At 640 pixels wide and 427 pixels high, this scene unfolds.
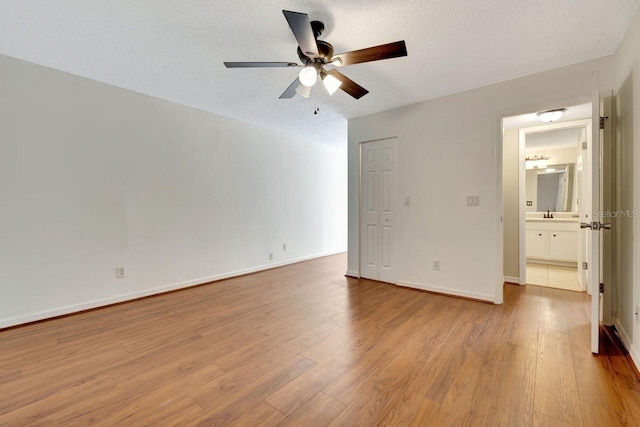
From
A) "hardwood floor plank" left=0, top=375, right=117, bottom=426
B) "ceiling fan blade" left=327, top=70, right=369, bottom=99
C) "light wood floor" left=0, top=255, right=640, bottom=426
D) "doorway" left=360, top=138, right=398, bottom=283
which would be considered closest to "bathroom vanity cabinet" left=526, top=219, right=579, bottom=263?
"light wood floor" left=0, top=255, right=640, bottom=426

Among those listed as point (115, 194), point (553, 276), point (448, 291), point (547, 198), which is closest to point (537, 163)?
point (547, 198)

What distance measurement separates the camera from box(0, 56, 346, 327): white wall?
2590 millimetres

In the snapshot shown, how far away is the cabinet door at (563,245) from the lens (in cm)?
488

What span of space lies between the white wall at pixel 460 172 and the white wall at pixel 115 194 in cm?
245

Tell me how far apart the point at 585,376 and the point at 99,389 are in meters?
3.10

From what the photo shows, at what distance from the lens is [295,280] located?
417 cm

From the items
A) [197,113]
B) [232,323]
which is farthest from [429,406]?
[197,113]

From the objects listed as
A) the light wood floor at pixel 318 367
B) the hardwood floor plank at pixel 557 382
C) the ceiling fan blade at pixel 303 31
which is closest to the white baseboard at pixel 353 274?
the light wood floor at pixel 318 367

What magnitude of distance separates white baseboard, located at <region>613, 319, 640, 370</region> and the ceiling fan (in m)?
2.59

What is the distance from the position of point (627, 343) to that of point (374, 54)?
2872 mm

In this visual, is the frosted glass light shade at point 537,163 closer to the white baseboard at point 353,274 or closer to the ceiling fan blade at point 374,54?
the white baseboard at point 353,274

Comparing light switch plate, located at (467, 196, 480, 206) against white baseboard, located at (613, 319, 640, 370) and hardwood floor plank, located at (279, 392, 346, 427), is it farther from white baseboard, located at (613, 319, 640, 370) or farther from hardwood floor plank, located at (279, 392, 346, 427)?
hardwood floor plank, located at (279, 392, 346, 427)

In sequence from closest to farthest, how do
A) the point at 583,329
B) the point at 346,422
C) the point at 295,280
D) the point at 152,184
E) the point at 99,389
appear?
the point at 346,422 < the point at 99,389 < the point at 583,329 < the point at 152,184 < the point at 295,280

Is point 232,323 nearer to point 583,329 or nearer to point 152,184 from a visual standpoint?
point 152,184
